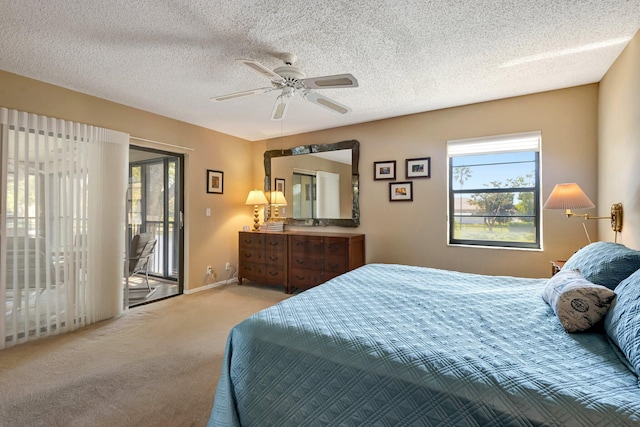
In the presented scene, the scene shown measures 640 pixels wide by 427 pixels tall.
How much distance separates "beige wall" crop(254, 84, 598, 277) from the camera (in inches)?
117

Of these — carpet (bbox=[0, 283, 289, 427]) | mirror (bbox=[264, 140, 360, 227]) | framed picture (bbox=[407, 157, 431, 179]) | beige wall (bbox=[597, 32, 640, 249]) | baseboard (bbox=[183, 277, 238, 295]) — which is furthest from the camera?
mirror (bbox=[264, 140, 360, 227])

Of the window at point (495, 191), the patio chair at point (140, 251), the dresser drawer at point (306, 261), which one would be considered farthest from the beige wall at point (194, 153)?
the window at point (495, 191)

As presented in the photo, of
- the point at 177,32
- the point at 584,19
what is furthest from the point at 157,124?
the point at 584,19

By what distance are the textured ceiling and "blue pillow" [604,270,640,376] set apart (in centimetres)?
166

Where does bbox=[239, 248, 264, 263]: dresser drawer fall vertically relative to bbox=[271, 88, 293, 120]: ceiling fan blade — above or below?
below

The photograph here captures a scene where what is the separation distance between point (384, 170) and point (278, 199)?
1706 millimetres

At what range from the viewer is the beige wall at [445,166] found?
2.98 metres

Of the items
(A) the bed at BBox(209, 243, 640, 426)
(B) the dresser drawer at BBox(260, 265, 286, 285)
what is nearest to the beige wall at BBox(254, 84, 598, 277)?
(B) the dresser drawer at BBox(260, 265, 286, 285)

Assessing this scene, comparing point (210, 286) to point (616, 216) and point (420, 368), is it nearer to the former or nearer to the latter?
point (420, 368)

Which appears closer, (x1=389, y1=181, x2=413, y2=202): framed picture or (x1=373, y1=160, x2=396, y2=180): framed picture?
(x1=389, y1=181, x2=413, y2=202): framed picture

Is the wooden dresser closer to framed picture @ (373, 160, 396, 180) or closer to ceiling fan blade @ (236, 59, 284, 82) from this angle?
framed picture @ (373, 160, 396, 180)

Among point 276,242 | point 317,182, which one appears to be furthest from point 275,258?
point 317,182

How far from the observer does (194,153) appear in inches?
168

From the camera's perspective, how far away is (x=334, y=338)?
1.23m
